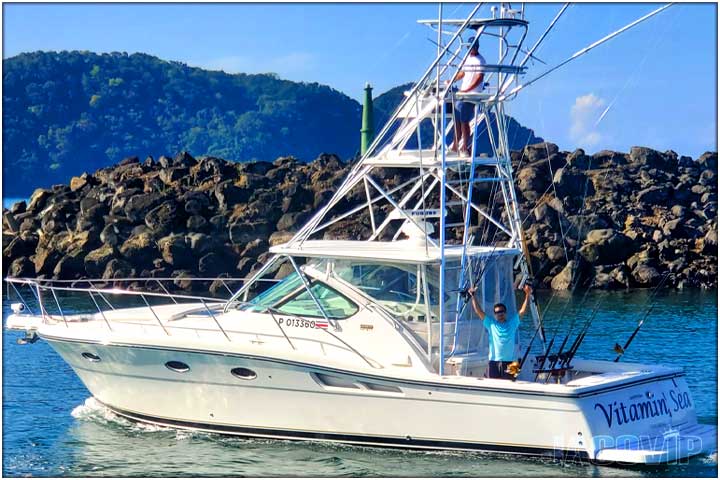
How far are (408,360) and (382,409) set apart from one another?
0.66m

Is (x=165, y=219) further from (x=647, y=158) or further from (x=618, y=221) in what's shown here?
(x=647, y=158)

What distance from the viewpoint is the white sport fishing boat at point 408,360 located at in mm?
14602

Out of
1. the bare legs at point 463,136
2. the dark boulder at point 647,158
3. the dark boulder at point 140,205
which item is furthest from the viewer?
the dark boulder at point 647,158

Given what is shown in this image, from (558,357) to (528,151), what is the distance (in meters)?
28.5

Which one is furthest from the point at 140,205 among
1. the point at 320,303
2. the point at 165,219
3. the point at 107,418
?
the point at 320,303

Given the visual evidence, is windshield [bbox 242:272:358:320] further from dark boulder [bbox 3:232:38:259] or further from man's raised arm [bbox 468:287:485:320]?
dark boulder [bbox 3:232:38:259]

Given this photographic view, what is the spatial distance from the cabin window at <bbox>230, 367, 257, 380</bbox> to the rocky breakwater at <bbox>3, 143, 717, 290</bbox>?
17740 mm

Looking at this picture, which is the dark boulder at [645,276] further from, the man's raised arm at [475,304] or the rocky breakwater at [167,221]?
the man's raised arm at [475,304]

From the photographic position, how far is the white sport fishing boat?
14.6 m

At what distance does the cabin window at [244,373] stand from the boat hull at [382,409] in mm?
28

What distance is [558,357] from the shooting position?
50.5ft

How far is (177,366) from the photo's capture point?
16.0 m

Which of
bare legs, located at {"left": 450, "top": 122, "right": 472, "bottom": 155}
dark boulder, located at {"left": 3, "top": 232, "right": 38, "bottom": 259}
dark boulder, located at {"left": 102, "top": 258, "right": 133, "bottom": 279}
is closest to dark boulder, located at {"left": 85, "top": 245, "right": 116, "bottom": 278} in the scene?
dark boulder, located at {"left": 102, "top": 258, "right": 133, "bottom": 279}

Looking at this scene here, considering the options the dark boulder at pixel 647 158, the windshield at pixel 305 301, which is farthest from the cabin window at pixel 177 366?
the dark boulder at pixel 647 158
